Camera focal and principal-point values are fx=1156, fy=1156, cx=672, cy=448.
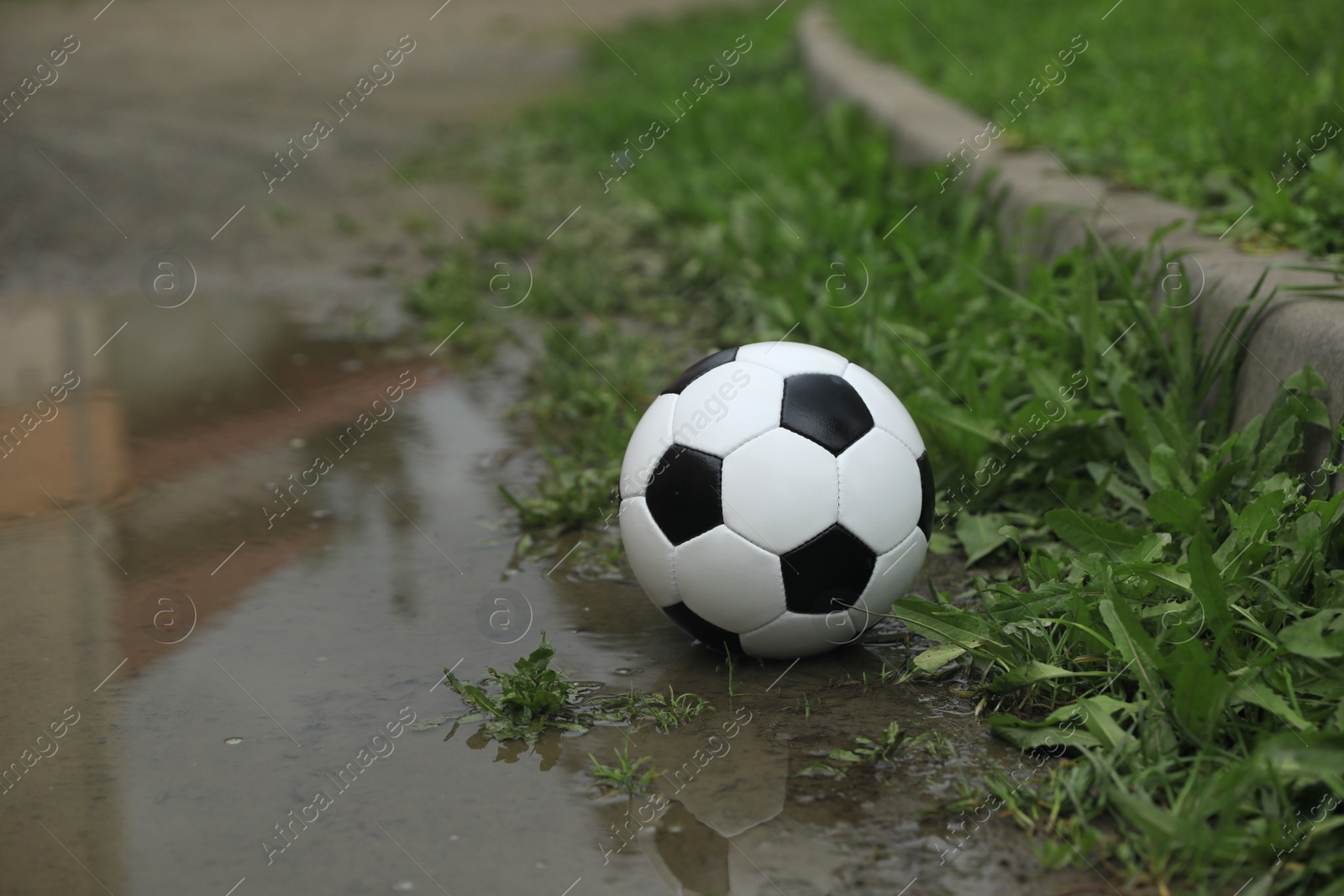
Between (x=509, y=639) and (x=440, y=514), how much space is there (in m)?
0.77

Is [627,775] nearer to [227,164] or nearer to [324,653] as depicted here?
[324,653]

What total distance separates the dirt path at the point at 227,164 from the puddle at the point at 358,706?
5.47 ft

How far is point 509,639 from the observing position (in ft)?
8.70

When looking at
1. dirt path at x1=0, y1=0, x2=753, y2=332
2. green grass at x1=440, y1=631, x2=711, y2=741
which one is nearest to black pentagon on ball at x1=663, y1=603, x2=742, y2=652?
green grass at x1=440, y1=631, x2=711, y2=741

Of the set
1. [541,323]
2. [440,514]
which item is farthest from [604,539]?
[541,323]

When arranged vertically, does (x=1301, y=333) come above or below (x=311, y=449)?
above

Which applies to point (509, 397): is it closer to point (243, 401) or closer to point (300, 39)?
point (243, 401)

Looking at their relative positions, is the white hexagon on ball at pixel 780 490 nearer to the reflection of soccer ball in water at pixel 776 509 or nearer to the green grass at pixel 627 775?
the reflection of soccer ball in water at pixel 776 509

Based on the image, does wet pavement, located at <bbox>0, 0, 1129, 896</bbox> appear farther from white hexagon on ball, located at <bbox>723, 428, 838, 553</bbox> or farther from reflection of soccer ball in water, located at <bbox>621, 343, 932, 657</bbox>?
white hexagon on ball, located at <bbox>723, 428, 838, 553</bbox>

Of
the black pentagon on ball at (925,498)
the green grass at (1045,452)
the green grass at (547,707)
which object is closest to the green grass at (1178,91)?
the green grass at (1045,452)

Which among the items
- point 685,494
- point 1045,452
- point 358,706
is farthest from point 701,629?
point 1045,452

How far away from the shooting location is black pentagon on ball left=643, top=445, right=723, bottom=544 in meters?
2.36

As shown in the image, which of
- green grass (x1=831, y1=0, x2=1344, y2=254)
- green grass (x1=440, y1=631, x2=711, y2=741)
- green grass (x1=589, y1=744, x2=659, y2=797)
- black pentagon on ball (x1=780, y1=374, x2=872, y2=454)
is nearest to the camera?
green grass (x1=589, y1=744, x2=659, y2=797)

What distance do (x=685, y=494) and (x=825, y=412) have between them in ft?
1.12
